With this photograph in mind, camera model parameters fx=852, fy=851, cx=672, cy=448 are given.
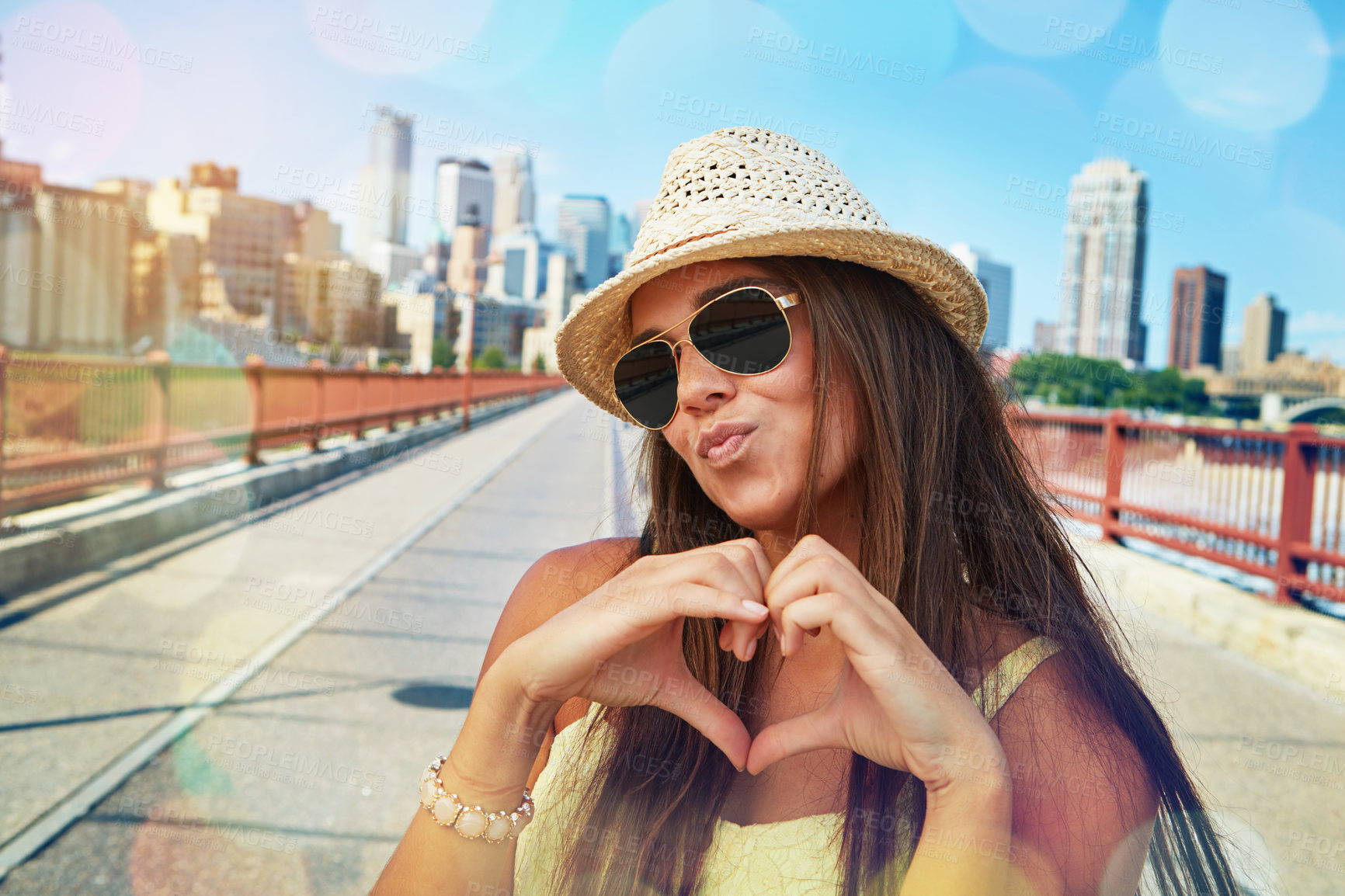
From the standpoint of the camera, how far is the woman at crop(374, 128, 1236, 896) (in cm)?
105

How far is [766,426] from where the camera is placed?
4.50 ft

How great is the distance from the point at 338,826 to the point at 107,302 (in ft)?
366

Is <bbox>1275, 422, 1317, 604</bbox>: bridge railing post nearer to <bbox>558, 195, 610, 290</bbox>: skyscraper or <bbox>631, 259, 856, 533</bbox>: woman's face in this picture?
<bbox>631, 259, 856, 533</bbox>: woman's face

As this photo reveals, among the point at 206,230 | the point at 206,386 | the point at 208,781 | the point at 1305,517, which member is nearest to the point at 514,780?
the point at 208,781

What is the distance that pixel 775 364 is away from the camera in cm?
137

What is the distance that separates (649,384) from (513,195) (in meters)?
117

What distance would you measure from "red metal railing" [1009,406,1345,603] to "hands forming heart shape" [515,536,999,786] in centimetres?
559

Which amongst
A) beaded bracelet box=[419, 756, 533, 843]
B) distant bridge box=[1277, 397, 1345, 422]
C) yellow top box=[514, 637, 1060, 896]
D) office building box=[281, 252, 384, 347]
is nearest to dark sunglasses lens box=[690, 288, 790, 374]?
yellow top box=[514, 637, 1060, 896]

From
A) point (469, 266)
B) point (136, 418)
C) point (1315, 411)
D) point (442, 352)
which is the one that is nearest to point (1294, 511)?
point (136, 418)

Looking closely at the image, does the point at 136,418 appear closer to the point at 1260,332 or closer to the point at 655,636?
the point at 655,636

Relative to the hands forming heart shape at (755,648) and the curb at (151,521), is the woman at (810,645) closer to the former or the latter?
the hands forming heart shape at (755,648)

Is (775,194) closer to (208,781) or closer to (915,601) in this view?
(915,601)

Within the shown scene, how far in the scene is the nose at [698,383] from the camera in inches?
54.8

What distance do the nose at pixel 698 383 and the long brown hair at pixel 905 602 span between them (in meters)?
0.15
